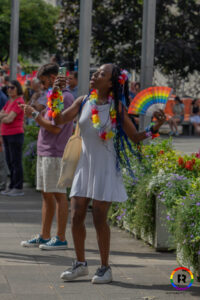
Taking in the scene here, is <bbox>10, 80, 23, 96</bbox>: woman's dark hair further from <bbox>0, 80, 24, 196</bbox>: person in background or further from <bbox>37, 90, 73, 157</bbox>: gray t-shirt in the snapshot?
<bbox>37, 90, 73, 157</bbox>: gray t-shirt

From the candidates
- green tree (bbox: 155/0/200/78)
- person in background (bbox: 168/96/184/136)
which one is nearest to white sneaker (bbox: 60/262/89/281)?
person in background (bbox: 168/96/184/136)

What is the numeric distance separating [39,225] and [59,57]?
72.5 feet

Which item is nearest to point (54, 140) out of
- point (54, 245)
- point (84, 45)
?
point (54, 245)

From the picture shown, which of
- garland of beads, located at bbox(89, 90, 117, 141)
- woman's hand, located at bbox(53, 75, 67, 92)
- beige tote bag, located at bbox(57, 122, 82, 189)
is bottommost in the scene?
beige tote bag, located at bbox(57, 122, 82, 189)

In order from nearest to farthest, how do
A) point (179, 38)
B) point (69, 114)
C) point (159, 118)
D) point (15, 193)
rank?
point (159, 118), point (69, 114), point (15, 193), point (179, 38)

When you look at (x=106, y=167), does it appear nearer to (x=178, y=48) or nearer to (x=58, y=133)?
(x=58, y=133)

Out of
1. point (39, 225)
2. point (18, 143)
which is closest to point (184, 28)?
point (18, 143)

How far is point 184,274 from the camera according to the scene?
257 inches

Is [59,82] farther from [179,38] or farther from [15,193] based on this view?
[179,38]

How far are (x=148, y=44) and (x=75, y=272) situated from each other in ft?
14.3

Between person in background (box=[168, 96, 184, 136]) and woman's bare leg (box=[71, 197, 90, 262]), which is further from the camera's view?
person in background (box=[168, 96, 184, 136])

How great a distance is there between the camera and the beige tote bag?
6.41 metres

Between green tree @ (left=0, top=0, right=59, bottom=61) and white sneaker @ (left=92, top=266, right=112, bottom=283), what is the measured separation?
37.5m

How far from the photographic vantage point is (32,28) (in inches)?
1783
